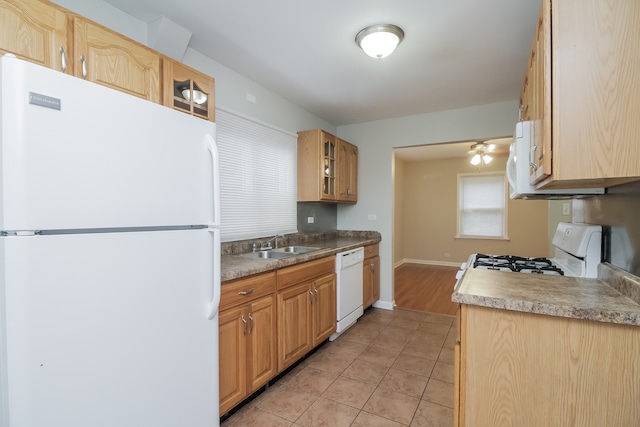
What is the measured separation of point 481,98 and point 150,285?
3528 mm

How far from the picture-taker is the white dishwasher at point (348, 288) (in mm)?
3002

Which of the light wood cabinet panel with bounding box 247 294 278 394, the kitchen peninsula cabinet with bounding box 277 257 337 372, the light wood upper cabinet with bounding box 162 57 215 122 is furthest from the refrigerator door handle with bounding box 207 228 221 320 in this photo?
the light wood upper cabinet with bounding box 162 57 215 122

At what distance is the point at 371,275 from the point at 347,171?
4.49 feet

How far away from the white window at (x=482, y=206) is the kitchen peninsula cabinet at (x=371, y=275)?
355cm

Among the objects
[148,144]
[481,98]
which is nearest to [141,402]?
[148,144]

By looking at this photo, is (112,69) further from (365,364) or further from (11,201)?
(365,364)

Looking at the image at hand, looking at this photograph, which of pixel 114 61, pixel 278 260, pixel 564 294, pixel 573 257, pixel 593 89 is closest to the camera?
pixel 593 89

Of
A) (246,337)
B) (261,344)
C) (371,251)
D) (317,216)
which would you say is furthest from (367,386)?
(317,216)

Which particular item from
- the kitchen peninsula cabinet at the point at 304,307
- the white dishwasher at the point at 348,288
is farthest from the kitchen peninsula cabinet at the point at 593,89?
the white dishwasher at the point at 348,288

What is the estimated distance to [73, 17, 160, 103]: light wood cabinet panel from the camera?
4.46 ft

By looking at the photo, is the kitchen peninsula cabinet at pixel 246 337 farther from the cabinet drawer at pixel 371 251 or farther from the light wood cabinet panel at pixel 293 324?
the cabinet drawer at pixel 371 251

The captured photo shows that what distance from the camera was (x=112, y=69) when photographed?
147 cm

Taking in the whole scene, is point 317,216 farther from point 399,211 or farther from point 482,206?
point 482,206

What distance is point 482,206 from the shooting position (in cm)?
640
